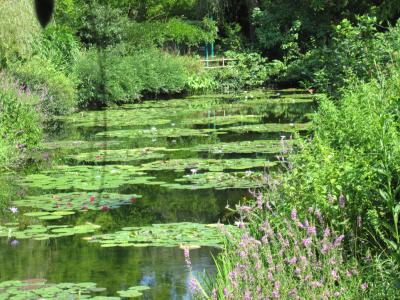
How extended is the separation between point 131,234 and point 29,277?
1642 millimetres

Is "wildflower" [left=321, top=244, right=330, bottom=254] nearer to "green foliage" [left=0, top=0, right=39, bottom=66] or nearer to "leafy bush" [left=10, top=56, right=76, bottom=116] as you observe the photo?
"leafy bush" [left=10, top=56, right=76, bottom=116]

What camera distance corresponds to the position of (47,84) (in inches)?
787

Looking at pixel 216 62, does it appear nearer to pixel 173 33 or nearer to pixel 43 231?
pixel 173 33

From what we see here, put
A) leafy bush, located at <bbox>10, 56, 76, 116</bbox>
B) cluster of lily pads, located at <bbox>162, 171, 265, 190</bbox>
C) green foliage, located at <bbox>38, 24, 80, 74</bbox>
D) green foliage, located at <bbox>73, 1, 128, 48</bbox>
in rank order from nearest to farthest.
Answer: cluster of lily pads, located at <bbox>162, 171, 265, 190</bbox> → leafy bush, located at <bbox>10, 56, 76, 116</bbox> → green foliage, located at <bbox>38, 24, 80, 74</bbox> → green foliage, located at <bbox>73, 1, 128, 48</bbox>

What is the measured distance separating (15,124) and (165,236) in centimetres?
654

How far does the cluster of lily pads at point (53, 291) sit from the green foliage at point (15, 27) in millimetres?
12908

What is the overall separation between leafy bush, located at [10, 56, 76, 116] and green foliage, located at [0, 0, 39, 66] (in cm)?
60

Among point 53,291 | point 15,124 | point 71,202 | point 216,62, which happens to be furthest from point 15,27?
point 216,62

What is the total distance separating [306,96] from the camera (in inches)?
1038

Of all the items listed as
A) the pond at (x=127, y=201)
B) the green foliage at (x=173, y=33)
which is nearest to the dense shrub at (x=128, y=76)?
the green foliage at (x=173, y=33)

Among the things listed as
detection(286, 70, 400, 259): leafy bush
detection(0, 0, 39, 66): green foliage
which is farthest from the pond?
detection(0, 0, 39, 66): green foliage

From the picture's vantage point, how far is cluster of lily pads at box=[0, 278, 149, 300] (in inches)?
248

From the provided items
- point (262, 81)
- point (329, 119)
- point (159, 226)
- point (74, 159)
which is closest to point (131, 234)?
point (159, 226)

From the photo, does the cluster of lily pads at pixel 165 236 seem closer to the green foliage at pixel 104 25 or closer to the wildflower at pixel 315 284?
the wildflower at pixel 315 284
